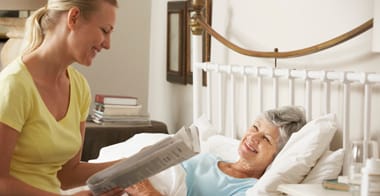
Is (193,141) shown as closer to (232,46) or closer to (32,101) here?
(32,101)

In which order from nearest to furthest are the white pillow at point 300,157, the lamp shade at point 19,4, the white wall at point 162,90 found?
the white pillow at point 300,157, the lamp shade at point 19,4, the white wall at point 162,90

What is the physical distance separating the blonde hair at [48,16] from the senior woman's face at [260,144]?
897 mm

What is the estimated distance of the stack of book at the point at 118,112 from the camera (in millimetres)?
3787

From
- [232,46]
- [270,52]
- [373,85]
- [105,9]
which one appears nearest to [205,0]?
[232,46]

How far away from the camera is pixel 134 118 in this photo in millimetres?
3818

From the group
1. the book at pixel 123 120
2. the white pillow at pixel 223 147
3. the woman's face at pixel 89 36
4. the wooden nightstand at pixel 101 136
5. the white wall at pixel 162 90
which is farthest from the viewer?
the white wall at pixel 162 90

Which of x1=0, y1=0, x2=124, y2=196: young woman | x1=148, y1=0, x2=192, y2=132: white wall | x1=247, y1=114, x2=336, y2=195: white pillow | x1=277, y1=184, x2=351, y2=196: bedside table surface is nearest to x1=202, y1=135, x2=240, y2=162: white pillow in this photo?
x1=247, y1=114, x2=336, y2=195: white pillow

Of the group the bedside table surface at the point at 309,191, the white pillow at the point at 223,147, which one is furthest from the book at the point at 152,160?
the white pillow at the point at 223,147

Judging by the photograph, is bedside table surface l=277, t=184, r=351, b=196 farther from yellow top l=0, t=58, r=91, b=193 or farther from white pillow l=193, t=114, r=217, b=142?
white pillow l=193, t=114, r=217, b=142

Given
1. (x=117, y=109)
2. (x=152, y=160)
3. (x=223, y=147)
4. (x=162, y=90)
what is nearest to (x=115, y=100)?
(x=117, y=109)

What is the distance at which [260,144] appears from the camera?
2.57 metres

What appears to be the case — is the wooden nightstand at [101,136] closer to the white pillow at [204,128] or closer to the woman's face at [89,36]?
the white pillow at [204,128]

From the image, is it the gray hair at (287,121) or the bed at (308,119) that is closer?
the bed at (308,119)

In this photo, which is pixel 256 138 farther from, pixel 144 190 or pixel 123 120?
pixel 123 120
